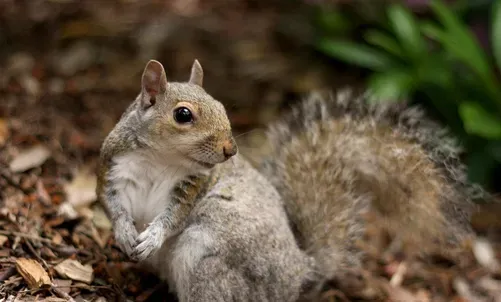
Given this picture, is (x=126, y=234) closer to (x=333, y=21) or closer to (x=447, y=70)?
(x=447, y=70)

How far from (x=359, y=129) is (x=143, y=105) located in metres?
1.29

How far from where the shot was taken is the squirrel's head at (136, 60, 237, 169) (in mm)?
2867

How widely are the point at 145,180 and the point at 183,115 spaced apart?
1.30 ft

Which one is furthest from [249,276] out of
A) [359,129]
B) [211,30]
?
[211,30]

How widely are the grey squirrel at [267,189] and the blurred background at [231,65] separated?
515 millimetres

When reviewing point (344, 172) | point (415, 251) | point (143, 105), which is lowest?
point (415, 251)

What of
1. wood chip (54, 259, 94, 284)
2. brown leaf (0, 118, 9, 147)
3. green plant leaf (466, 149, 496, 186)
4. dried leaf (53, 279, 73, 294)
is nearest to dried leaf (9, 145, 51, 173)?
brown leaf (0, 118, 9, 147)

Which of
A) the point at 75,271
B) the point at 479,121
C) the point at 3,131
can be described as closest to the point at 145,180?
the point at 75,271

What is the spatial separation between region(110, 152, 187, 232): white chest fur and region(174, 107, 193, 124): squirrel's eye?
0.22 meters

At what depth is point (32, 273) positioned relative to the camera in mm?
3094

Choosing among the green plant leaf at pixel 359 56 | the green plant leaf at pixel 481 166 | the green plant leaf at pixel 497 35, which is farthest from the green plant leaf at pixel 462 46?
the green plant leaf at pixel 359 56

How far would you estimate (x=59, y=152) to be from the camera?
14.3 feet

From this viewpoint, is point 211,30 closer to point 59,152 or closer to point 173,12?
point 173,12

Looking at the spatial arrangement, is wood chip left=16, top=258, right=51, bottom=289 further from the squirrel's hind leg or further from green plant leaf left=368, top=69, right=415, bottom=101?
green plant leaf left=368, top=69, right=415, bottom=101
